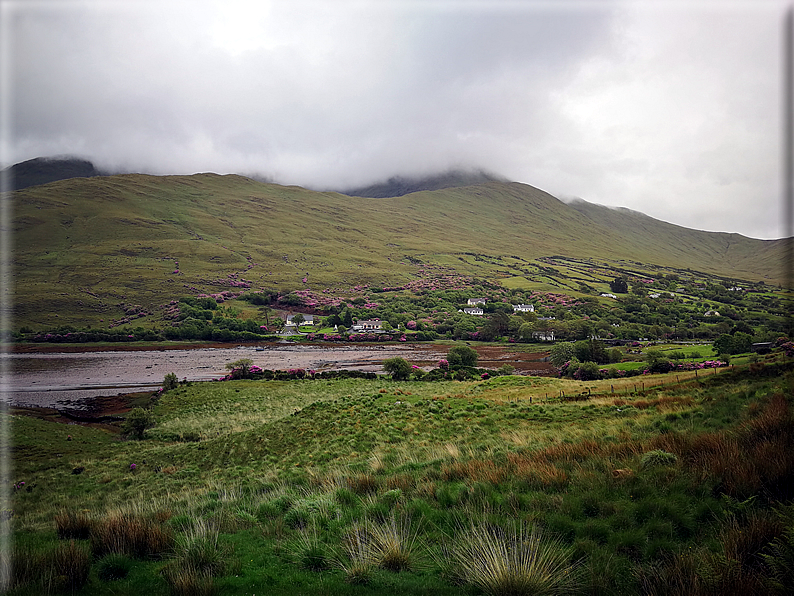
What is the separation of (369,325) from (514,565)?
102531mm

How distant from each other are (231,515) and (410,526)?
3796mm

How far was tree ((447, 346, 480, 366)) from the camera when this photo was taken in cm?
5627

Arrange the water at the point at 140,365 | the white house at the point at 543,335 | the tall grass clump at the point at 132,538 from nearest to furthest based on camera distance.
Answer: the tall grass clump at the point at 132,538
the water at the point at 140,365
the white house at the point at 543,335

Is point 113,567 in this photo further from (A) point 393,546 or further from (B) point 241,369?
(B) point 241,369

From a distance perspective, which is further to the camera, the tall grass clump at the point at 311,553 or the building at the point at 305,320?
the building at the point at 305,320

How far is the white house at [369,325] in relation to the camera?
104 metres

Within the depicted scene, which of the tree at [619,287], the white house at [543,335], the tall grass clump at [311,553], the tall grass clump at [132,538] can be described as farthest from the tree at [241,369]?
the tree at [619,287]

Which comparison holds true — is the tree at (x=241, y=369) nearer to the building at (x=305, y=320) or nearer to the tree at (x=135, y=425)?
the tree at (x=135, y=425)

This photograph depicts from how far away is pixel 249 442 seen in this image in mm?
19109

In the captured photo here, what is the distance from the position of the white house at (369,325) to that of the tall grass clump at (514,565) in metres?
98.8

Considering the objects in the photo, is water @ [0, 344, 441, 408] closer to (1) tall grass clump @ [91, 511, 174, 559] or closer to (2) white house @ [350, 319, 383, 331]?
(2) white house @ [350, 319, 383, 331]

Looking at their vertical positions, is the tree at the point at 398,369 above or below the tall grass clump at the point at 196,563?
below

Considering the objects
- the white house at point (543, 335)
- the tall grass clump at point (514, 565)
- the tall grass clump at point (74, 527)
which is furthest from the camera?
the white house at point (543, 335)

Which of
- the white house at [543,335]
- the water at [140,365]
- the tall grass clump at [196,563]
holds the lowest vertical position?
the water at [140,365]
